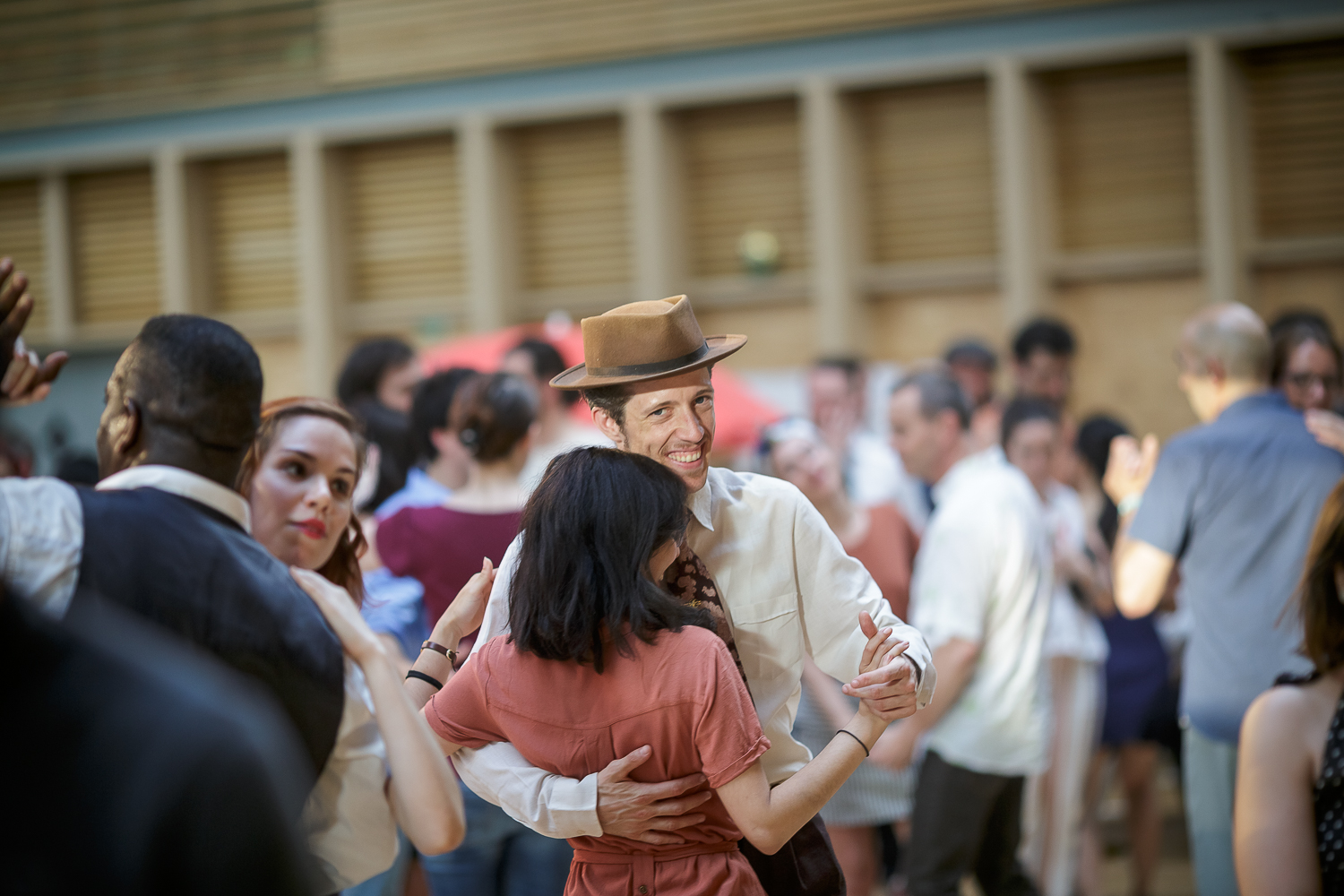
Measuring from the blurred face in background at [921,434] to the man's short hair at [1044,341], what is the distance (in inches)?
73.3

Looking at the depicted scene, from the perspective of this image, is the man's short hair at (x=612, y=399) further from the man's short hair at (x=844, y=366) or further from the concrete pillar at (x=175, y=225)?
the concrete pillar at (x=175, y=225)

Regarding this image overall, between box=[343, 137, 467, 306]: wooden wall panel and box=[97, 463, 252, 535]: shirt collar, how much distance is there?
694cm

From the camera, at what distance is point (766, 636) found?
212 cm

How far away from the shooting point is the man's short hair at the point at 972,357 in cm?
606

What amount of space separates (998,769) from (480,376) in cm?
197

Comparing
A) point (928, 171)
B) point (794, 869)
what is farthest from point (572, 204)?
point (794, 869)

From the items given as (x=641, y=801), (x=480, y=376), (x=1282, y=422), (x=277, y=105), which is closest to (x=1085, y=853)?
(x=1282, y=422)

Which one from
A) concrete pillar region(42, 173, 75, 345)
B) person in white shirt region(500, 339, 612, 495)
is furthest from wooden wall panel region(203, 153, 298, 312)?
person in white shirt region(500, 339, 612, 495)

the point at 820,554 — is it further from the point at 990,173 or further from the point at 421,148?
the point at 421,148

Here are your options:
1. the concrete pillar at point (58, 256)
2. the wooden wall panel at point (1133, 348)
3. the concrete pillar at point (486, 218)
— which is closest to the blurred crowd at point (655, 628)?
the wooden wall panel at point (1133, 348)

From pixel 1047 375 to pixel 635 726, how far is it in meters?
4.75

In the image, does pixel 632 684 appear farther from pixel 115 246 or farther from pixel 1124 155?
pixel 115 246

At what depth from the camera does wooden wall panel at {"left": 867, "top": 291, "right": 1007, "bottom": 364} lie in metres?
7.76

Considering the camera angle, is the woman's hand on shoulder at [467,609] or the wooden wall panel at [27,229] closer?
the woman's hand on shoulder at [467,609]
